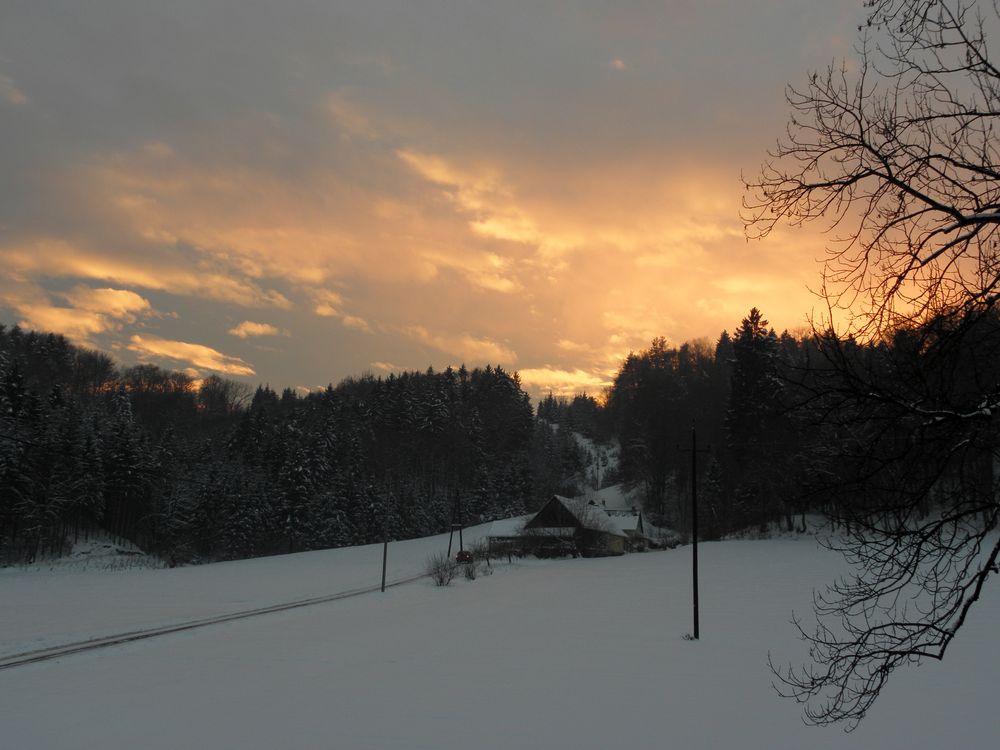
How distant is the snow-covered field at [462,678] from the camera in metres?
12.6

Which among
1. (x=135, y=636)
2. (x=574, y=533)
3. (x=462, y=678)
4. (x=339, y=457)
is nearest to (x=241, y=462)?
(x=339, y=457)

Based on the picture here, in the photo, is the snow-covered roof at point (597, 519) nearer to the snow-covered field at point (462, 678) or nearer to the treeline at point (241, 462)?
the treeline at point (241, 462)

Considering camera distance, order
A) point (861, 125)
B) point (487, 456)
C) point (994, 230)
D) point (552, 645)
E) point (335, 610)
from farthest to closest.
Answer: point (487, 456) < point (335, 610) < point (552, 645) < point (861, 125) < point (994, 230)

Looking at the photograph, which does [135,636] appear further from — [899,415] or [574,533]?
[574,533]

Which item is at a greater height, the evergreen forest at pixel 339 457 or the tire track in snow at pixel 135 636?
the evergreen forest at pixel 339 457

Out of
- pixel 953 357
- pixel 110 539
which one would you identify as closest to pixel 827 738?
pixel 953 357

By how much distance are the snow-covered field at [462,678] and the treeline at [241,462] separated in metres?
18.8

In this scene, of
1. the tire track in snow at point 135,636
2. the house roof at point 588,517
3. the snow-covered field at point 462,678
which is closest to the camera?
the snow-covered field at point 462,678

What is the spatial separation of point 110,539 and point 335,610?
54953 mm

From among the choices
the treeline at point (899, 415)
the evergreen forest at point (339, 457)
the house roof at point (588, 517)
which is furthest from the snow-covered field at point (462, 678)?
the house roof at point (588, 517)

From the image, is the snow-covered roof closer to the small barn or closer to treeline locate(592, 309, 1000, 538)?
Result: the small barn

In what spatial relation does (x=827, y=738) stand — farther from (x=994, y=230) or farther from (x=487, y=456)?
(x=487, y=456)

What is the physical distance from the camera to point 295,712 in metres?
14.5

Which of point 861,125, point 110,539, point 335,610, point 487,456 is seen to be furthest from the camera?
point 487,456
